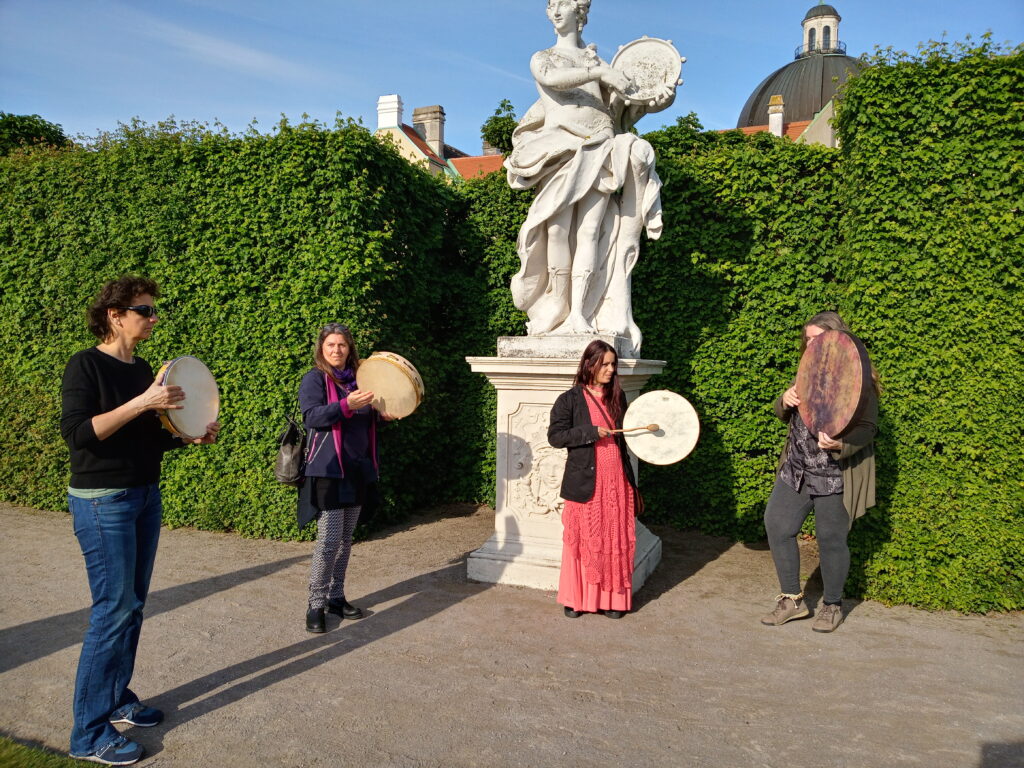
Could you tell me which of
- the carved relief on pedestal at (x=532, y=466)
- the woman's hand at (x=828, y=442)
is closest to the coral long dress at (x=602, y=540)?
the carved relief on pedestal at (x=532, y=466)

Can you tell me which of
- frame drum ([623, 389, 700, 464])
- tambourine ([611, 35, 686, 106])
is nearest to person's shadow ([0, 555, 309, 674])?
frame drum ([623, 389, 700, 464])

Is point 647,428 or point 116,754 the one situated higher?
point 647,428

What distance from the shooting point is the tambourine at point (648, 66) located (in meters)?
4.88

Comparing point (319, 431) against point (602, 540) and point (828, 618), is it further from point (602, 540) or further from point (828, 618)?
point (828, 618)

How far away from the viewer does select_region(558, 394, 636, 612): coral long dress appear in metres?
4.12

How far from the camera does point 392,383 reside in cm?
390

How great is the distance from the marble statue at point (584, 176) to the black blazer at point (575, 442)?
915 millimetres

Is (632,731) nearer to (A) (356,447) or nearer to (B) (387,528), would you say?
(A) (356,447)

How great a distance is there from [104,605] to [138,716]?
0.58 meters

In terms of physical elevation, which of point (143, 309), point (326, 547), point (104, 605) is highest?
point (143, 309)

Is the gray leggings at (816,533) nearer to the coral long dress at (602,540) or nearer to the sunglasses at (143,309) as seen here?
the coral long dress at (602,540)

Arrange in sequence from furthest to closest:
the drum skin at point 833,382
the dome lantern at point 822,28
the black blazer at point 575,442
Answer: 1. the dome lantern at point 822,28
2. the black blazer at point 575,442
3. the drum skin at point 833,382

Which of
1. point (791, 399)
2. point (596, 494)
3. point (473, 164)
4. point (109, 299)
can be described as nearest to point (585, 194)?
point (791, 399)

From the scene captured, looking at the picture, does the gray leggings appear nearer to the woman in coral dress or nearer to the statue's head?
the woman in coral dress
